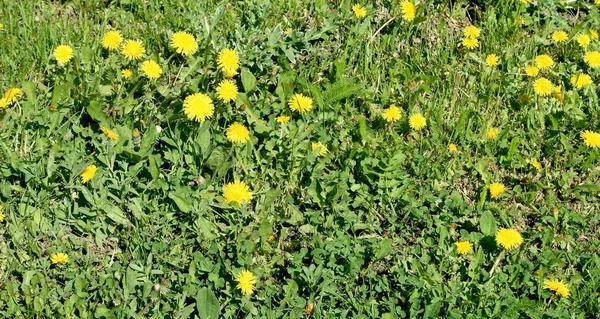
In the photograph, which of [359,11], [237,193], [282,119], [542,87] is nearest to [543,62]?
[542,87]

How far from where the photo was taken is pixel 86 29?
394cm

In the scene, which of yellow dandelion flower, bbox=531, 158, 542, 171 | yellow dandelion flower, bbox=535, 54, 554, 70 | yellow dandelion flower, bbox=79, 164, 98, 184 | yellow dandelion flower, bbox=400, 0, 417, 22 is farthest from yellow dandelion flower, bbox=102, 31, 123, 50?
yellow dandelion flower, bbox=535, 54, 554, 70

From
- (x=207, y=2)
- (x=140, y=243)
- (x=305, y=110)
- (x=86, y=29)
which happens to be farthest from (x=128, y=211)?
(x=207, y=2)

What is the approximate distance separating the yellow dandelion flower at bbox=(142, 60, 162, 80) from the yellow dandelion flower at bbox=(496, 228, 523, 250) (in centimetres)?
174

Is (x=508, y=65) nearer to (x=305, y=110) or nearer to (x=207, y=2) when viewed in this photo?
(x=305, y=110)

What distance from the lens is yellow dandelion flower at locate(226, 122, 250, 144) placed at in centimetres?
343

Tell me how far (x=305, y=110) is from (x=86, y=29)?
1.26 m

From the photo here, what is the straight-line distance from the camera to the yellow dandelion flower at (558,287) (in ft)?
10.2

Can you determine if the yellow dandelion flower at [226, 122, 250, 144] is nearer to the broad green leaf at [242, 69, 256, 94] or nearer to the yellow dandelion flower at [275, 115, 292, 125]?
the yellow dandelion flower at [275, 115, 292, 125]

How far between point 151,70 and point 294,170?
2.77 feet

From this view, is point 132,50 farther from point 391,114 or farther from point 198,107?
point 391,114

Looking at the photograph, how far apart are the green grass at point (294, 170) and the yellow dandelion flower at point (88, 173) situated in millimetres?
25

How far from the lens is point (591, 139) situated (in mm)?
3787

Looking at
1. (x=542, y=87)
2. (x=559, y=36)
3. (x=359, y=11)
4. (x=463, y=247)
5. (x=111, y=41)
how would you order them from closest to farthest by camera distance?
(x=463, y=247) < (x=111, y=41) < (x=542, y=87) < (x=359, y=11) < (x=559, y=36)
